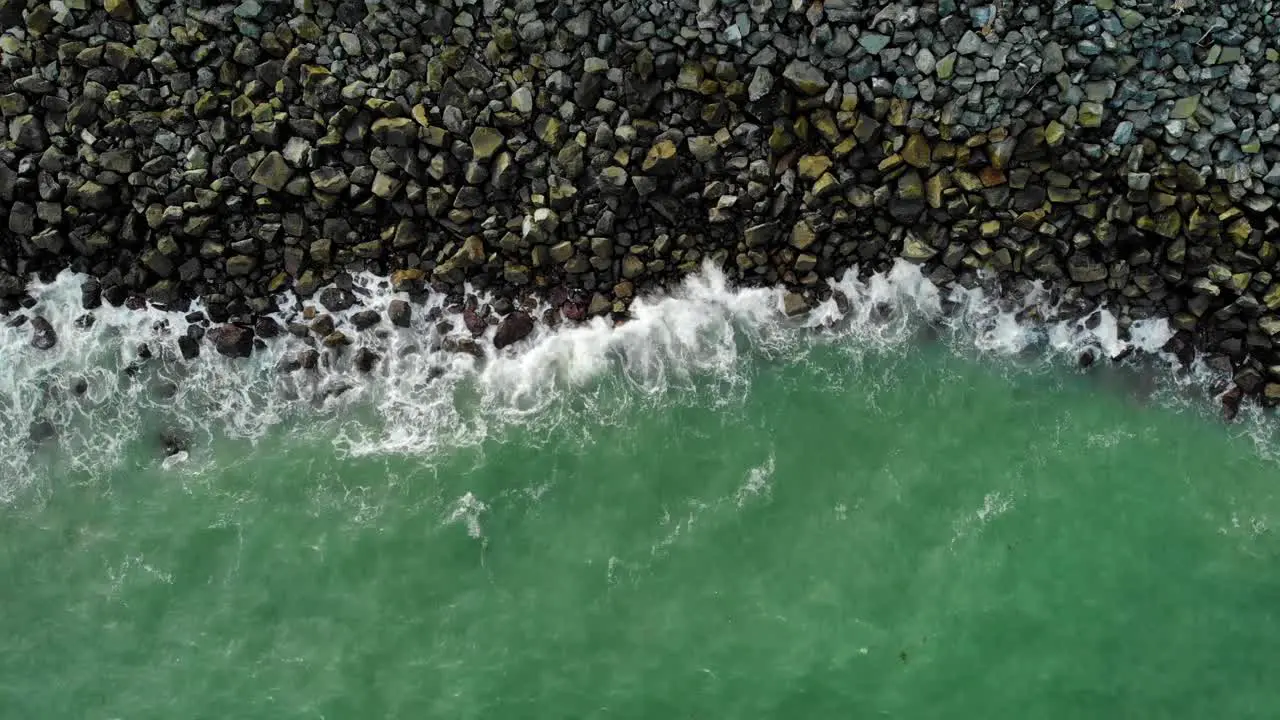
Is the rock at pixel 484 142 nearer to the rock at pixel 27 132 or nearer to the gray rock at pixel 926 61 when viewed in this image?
the gray rock at pixel 926 61

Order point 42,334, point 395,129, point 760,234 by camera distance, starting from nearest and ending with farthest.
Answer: point 395,129, point 760,234, point 42,334

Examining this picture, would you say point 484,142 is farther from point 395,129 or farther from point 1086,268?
point 1086,268

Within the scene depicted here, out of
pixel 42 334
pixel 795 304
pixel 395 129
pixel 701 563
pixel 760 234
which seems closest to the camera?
pixel 701 563

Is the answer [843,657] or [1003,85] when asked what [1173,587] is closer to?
[843,657]

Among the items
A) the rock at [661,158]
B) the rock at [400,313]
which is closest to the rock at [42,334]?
the rock at [400,313]

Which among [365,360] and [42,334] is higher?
[365,360]

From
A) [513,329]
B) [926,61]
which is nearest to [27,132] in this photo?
[513,329]

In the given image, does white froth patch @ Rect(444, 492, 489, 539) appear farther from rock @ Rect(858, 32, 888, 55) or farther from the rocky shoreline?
rock @ Rect(858, 32, 888, 55)

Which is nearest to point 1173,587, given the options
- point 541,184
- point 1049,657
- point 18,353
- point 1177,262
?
point 1049,657
